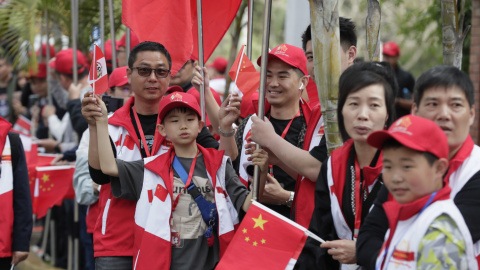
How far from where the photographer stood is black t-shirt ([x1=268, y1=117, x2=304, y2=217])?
4.96 meters

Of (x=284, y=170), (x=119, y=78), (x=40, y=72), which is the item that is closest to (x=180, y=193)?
(x=284, y=170)

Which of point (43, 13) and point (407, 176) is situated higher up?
point (43, 13)

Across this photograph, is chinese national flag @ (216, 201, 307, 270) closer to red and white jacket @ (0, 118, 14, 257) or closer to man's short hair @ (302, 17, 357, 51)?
man's short hair @ (302, 17, 357, 51)

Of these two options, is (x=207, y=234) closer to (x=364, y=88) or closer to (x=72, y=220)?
(x=364, y=88)

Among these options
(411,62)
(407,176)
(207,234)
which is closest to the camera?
(407,176)

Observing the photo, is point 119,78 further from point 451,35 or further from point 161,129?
point 451,35

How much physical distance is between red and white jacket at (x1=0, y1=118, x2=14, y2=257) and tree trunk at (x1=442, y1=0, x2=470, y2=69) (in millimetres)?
3182

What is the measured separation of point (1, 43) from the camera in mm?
11781

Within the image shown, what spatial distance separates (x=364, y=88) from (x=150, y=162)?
1.59m

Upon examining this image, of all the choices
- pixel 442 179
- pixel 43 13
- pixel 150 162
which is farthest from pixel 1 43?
pixel 442 179

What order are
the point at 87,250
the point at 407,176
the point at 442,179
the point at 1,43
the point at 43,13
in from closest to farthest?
the point at 407,176, the point at 442,179, the point at 87,250, the point at 43,13, the point at 1,43

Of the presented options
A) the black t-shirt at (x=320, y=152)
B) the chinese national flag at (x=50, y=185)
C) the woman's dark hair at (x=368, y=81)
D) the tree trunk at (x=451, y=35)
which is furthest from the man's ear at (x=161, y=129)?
the chinese national flag at (x=50, y=185)

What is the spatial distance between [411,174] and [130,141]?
2542mm

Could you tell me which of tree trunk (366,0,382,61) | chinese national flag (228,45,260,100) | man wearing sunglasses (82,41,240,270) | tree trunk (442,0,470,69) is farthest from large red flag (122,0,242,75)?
tree trunk (442,0,470,69)
